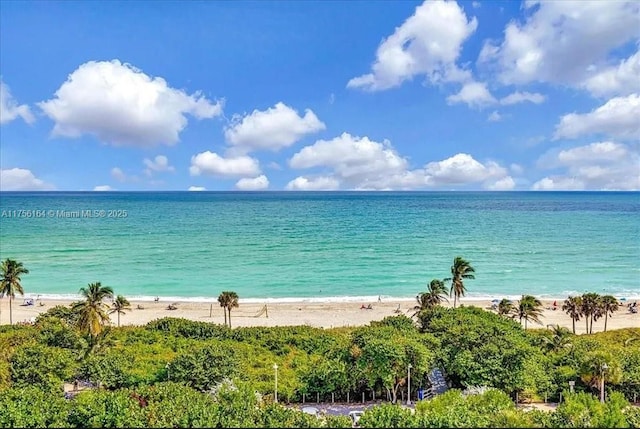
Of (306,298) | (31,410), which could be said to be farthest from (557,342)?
(306,298)

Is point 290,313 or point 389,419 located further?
point 290,313

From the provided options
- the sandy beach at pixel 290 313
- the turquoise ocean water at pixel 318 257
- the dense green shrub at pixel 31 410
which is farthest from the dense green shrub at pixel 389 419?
the turquoise ocean water at pixel 318 257

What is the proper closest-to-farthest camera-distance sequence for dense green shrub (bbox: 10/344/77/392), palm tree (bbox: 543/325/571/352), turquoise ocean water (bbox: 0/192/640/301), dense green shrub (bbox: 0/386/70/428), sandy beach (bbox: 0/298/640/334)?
dense green shrub (bbox: 0/386/70/428) → dense green shrub (bbox: 10/344/77/392) → palm tree (bbox: 543/325/571/352) → sandy beach (bbox: 0/298/640/334) → turquoise ocean water (bbox: 0/192/640/301)

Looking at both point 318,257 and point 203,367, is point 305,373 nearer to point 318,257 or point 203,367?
point 203,367

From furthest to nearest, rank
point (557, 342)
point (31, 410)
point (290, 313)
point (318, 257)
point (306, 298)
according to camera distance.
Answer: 1. point (318, 257)
2. point (306, 298)
3. point (290, 313)
4. point (557, 342)
5. point (31, 410)

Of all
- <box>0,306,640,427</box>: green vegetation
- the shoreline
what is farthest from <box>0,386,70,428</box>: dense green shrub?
the shoreline

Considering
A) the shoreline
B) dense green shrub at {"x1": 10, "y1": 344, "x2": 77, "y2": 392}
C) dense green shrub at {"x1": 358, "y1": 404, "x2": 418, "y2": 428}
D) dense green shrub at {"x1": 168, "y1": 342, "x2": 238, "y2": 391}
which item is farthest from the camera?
the shoreline

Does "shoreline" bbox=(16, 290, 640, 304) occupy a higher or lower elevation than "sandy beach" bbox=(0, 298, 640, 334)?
Result: higher

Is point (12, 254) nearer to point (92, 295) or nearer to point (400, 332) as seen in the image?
point (92, 295)

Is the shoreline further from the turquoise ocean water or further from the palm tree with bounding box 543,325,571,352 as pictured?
the palm tree with bounding box 543,325,571,352

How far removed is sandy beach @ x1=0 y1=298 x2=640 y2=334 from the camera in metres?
49.8

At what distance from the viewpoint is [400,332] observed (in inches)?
1219

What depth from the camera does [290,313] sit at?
176 ft

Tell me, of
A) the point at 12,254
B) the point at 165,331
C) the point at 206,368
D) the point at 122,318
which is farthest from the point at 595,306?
the point at 12,254
